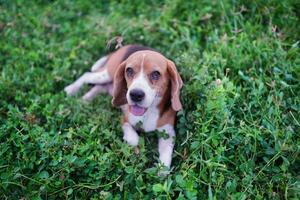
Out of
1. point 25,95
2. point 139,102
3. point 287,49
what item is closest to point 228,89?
point 139,102

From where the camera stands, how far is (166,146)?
4.32m

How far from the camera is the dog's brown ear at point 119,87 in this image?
14.5 ft

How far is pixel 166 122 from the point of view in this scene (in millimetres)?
4492

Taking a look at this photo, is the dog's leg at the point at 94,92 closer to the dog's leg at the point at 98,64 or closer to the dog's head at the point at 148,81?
the dog's leg at the point at 98,64

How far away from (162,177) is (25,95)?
218 centimetres

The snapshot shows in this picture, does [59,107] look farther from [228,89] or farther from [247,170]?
[247,170]

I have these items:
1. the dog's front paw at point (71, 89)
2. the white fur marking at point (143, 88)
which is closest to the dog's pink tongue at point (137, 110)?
the white fur marking at point (143, 88)

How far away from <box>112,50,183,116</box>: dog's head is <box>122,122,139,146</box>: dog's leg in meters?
0.32

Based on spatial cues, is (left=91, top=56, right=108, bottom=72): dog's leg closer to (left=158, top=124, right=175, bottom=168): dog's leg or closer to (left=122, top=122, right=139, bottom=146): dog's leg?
(left=122, top=122, right=139, bottom=146): dog's leg

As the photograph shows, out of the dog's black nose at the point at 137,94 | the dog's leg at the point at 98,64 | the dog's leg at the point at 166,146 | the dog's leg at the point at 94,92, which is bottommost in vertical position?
the dog's leg at the point at 94,92

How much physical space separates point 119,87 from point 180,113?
741 mm

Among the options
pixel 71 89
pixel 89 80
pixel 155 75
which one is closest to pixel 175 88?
pixel 155 75

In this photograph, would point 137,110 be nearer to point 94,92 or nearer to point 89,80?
point 94,92

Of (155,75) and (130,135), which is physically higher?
(155,75)
